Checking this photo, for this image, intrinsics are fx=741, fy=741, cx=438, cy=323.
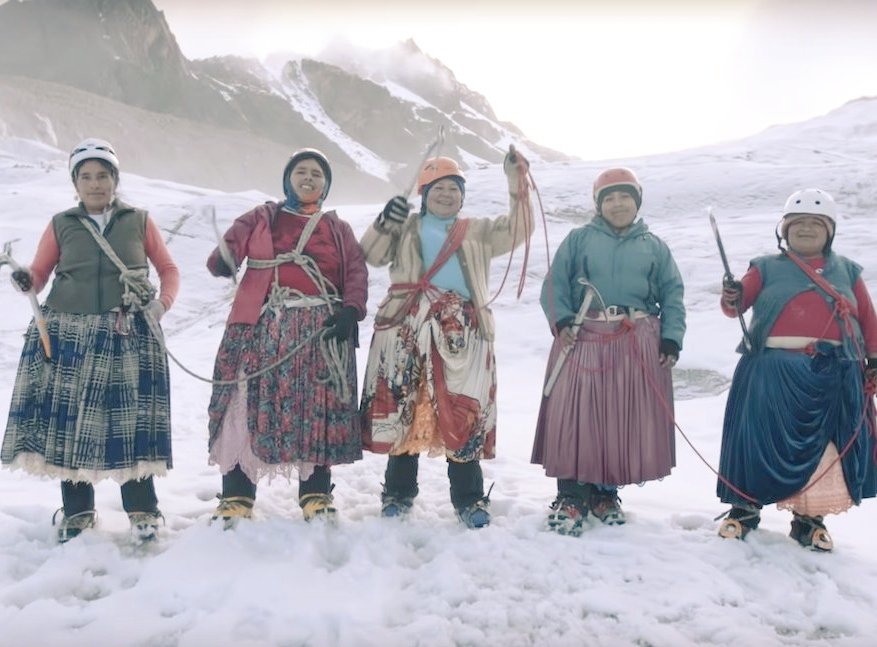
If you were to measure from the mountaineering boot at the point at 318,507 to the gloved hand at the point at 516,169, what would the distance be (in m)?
1.62

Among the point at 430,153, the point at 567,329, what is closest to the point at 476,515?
the point at 567,329

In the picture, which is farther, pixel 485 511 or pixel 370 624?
pixel 485 511

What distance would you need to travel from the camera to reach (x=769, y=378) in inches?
130

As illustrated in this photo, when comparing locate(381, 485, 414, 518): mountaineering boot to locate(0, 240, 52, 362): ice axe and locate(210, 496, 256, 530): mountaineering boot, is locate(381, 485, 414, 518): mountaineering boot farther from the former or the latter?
locate(0, 240, 52, 362): ice axe

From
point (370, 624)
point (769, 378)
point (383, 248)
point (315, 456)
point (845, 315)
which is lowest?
point (370, 624)

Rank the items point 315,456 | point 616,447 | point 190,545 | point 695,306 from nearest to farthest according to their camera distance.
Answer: point 190,545 < point 315,456 < point 616,447 < point 695,306

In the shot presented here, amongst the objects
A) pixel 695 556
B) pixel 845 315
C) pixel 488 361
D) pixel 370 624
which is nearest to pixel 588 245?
pixel 488 361

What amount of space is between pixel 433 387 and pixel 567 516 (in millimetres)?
841

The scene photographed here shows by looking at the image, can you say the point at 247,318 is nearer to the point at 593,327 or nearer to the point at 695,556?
the point at 593,327

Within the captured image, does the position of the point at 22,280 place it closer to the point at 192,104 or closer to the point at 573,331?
the point at 573,331

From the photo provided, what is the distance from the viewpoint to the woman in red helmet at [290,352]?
315 cm

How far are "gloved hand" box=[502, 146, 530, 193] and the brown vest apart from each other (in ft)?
5.39

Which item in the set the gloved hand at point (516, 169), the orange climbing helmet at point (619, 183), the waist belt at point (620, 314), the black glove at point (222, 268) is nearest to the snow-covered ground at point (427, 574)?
the black glove at point (222, 268)

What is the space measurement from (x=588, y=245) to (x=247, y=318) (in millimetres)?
1589
